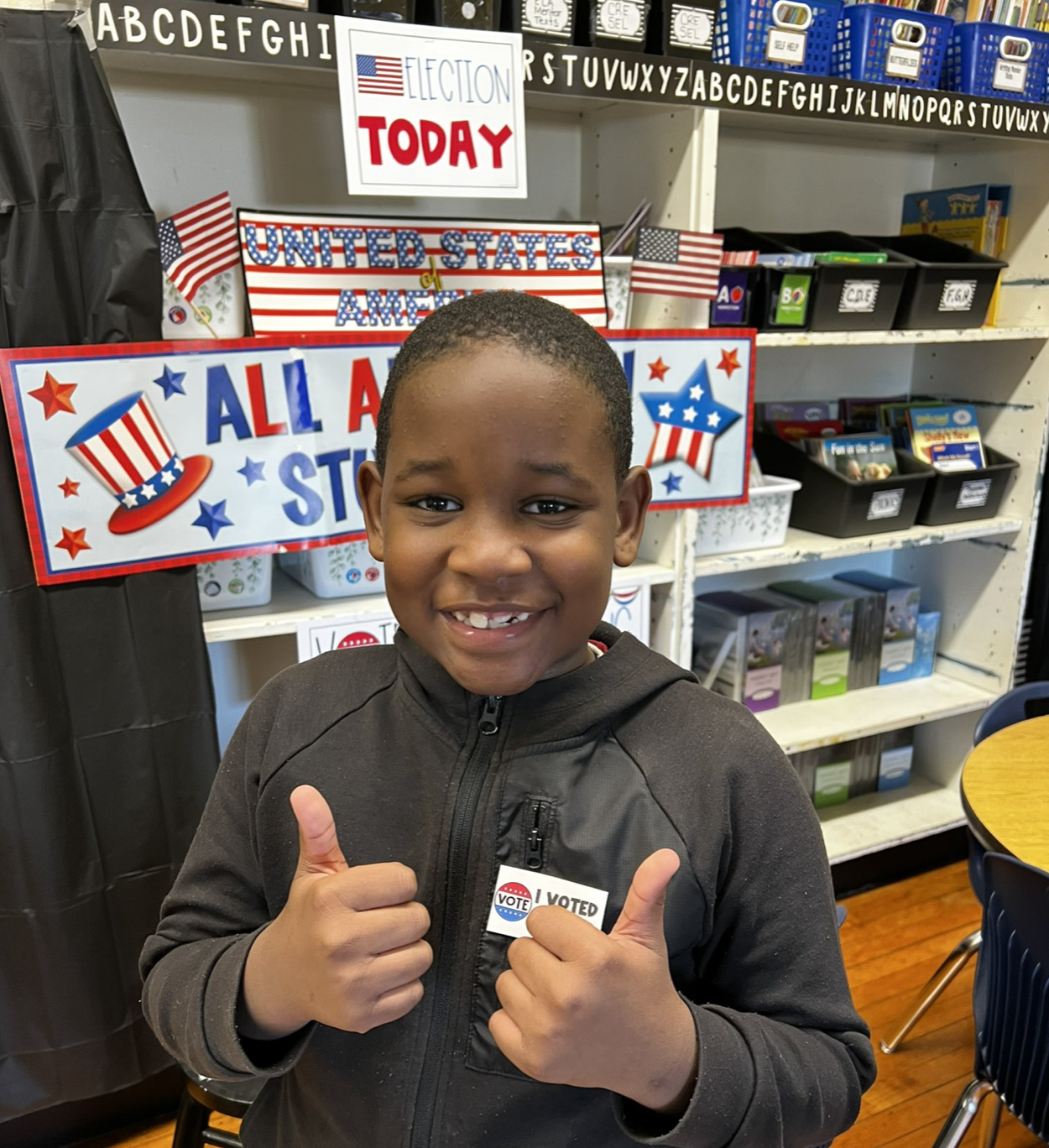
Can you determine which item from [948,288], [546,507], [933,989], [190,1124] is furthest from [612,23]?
[933,989]

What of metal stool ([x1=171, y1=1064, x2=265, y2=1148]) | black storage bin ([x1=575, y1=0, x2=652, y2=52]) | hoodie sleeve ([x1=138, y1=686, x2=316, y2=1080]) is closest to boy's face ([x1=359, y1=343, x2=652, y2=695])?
hoodie sleeve ([x1=138, y1=686, x2=316, y2=1080])

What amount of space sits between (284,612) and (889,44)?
164 centimetres

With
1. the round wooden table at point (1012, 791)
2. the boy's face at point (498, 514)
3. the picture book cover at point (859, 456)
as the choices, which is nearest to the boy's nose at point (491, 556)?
the boy's face at point (498, 514)

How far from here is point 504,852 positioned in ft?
2.51

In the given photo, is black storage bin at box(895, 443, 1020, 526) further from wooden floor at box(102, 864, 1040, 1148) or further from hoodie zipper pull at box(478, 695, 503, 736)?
hoodie zipper pull at box(478, 695, 503, 736)

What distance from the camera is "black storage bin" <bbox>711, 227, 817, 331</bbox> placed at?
1.96 m

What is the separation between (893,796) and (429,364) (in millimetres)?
2463

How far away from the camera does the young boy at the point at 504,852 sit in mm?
634

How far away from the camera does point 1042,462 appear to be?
7.93ft

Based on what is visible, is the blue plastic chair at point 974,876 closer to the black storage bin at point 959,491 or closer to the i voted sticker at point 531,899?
the black storage bin at point 959,491

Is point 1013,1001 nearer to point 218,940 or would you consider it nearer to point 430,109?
point 218,940

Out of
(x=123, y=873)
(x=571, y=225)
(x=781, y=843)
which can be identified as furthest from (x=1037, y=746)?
(x=123, y=873)

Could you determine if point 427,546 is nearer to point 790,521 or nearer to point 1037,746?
point 1037,746

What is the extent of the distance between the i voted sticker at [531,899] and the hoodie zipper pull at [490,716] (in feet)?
0.37
